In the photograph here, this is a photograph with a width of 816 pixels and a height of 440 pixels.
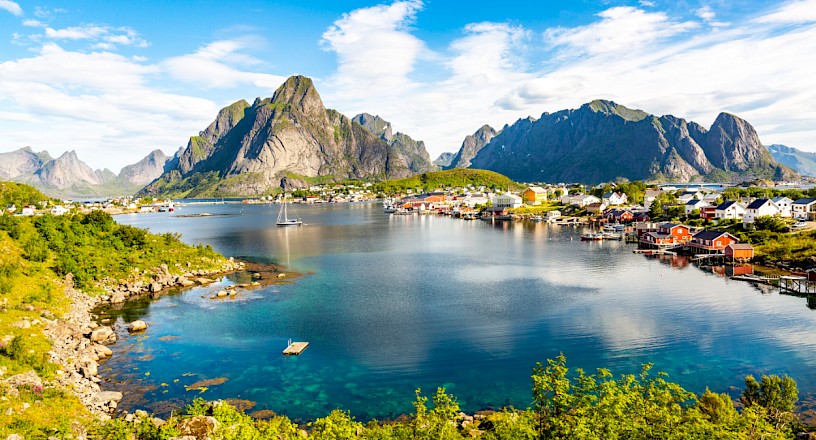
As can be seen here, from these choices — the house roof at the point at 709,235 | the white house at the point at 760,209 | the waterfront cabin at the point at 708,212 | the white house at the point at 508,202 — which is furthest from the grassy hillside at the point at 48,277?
the white house at the point at 508,202

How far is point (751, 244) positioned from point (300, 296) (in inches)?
2463

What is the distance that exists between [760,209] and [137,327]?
3663 inches

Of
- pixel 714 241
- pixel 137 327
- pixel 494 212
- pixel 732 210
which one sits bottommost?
pixel 137 327

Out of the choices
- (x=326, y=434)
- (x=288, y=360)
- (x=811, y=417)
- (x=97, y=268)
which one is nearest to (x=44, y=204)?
(x=97, y=268)

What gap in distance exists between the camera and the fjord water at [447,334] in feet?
82.4

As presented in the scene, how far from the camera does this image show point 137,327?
35.2 m

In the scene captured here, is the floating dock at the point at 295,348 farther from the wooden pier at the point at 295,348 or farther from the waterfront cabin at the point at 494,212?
the waterfront cabin at the point at 494,212

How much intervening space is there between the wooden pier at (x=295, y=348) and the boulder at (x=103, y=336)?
42.9ft

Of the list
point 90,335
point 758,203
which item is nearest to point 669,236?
point 758,203

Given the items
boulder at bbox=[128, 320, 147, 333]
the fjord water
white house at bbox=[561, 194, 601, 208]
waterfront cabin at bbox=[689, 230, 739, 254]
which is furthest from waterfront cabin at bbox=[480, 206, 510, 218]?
boulder at bbox=[128, 320, 147, 333]

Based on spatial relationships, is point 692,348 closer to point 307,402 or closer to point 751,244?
point 307,402

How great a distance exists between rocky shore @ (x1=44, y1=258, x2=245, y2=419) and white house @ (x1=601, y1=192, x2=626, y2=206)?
115 m

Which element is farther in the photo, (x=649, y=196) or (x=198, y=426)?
(x=649, y=196)

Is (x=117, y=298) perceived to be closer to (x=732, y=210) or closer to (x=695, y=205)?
(x=732, y=210)
